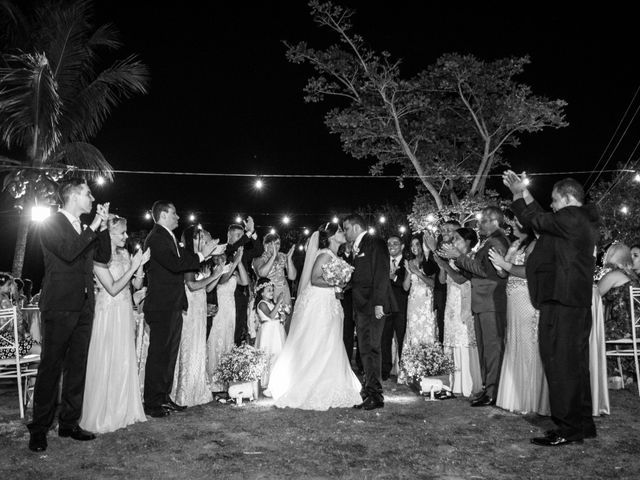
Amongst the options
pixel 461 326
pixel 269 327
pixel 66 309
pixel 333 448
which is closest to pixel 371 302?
pixel 461 326

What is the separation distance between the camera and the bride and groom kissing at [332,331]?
6.80 metres

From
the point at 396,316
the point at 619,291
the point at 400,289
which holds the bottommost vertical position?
the point at 396,316

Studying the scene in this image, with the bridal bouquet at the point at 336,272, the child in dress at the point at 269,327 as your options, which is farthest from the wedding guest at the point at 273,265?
the bridal bouquet at the point at 336,272

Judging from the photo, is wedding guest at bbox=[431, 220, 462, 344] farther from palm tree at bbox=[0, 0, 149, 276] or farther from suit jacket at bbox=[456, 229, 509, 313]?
palm tree at bbox=[0, 0, 149, 276]

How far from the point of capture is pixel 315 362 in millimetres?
6965

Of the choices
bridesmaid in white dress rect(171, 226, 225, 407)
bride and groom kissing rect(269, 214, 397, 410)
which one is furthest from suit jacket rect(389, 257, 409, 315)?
bridesmaid in white dress rect(171, 226, 225, 407)

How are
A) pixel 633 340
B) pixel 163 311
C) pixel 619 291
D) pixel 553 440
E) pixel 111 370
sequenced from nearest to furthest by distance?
pixel 553 440 < pixel 111 370 < pixel 163 311 < pixel 633 340 < pixel 619 291

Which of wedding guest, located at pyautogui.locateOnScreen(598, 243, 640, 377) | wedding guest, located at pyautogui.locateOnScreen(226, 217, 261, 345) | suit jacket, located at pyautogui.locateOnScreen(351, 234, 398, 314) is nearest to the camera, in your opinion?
suit jacket, located at pyautogui.locateOnScreen(351, 234, 398, 314)

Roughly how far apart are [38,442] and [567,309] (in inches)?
183

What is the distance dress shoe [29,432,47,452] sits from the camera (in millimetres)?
5047

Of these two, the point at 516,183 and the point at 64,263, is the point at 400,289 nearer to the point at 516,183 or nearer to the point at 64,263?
the point at 516,183

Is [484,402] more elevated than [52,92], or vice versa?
[52,92]

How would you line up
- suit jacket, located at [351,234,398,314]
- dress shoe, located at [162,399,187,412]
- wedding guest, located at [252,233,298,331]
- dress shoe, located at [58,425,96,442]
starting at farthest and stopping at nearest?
wedding guest, located at [252,233,298,331], suit jacket, located at [351,234,398,314], dress shoe, located at [162,399,187,412], dress shoe, located at [58,425,96,442]

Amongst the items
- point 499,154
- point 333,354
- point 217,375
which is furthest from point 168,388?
point 499,154
